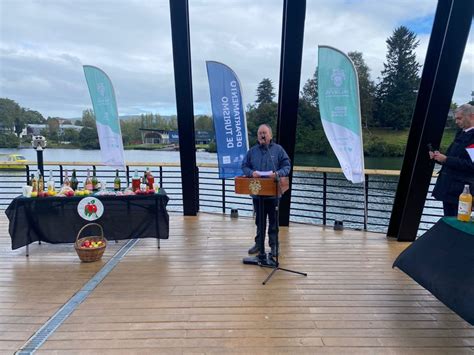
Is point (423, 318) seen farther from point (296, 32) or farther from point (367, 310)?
point (296, 32)

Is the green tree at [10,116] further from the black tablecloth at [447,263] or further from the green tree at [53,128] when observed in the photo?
the black tablecloth at [447,263]

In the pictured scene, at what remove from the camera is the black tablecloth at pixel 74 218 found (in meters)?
3.55

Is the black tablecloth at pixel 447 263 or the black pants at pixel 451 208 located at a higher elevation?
Answer: the black pants at pixel 451 208

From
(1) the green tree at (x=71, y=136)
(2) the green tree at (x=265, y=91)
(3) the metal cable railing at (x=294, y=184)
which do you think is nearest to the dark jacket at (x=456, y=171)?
(3) the metal cable railing at (x=294, y=184)

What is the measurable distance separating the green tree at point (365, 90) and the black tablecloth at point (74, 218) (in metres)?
3.03

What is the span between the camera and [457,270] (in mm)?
2043

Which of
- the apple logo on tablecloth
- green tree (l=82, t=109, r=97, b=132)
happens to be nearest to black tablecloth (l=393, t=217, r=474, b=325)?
the apple logo on tablecloth

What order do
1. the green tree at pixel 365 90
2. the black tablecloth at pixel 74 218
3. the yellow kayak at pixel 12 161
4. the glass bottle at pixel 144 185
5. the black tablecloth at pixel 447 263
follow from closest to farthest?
the black tablecloth at pixel 447 263
the black tablecloth at pixel 74 218
the glass bottle at pixel 144 185
the green tree at pixel 365 90
the yellow kayak at pixel 12 161

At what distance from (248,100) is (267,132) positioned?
2.01 m

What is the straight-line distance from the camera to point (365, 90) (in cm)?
475

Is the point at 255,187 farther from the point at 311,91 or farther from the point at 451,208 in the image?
the point at 311,91

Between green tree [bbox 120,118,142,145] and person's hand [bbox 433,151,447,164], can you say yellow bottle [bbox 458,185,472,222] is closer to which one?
person's hand [bbox 433,151,447,164]

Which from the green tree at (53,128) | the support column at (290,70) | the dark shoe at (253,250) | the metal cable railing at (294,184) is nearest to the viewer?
the dark shoe at (253,250)

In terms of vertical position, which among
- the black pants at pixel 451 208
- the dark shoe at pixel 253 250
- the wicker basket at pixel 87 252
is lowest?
the dark shoe at pixel 253 250
